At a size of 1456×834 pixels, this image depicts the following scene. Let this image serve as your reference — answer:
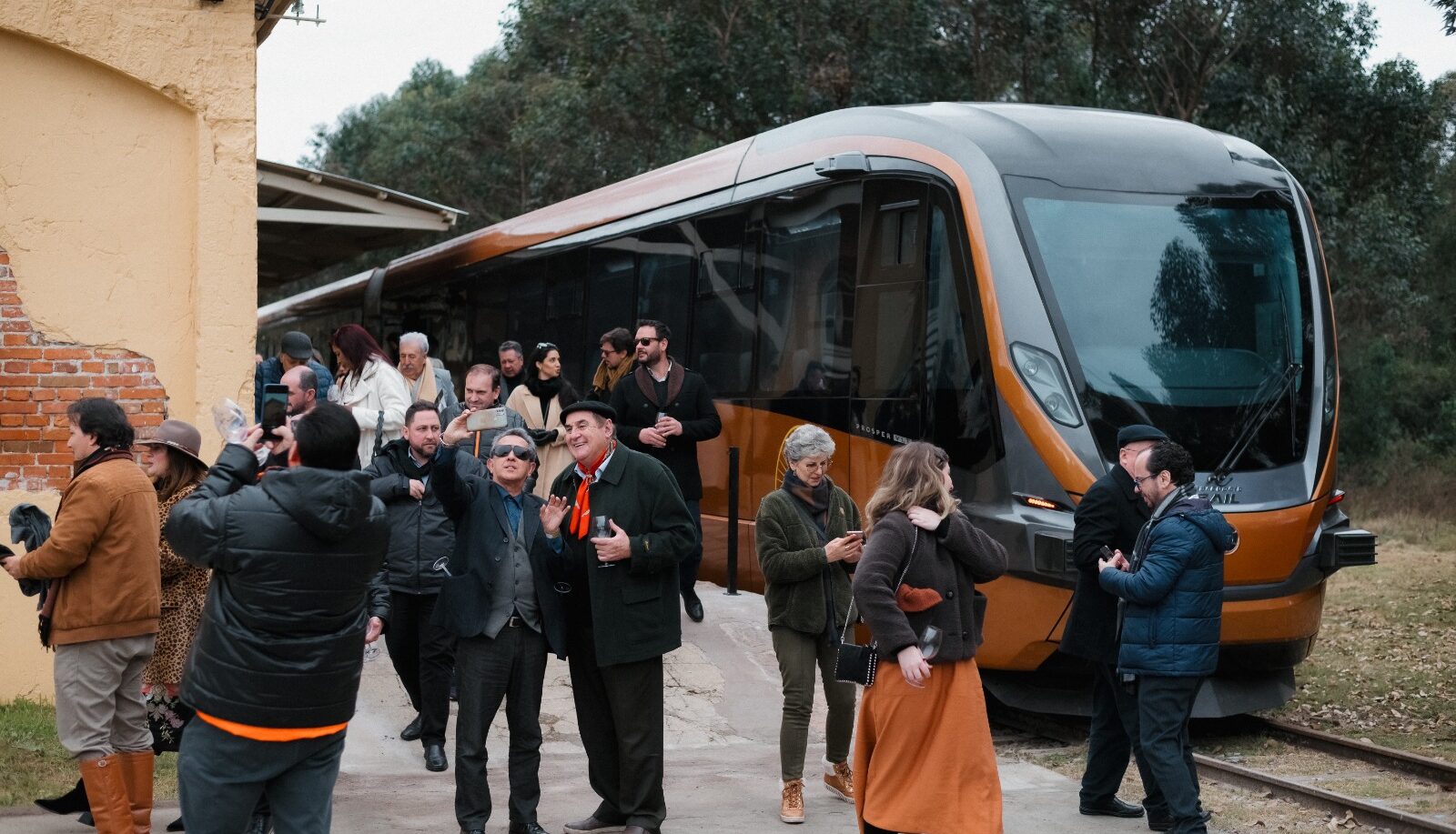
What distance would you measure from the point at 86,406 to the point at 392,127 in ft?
130

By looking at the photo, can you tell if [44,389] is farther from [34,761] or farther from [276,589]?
[276,589]

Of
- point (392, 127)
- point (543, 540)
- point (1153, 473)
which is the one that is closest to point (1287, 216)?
point (1153, 473)

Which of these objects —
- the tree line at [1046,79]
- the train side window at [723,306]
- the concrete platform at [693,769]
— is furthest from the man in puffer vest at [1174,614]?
the tree line at [1046,79]

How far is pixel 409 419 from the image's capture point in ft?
24.3

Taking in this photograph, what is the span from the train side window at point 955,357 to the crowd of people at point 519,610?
6.36 feet

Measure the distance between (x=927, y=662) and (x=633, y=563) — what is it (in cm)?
133

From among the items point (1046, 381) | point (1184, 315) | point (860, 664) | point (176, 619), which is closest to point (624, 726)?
point (860, 664)

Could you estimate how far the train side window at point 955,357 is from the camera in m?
9.23

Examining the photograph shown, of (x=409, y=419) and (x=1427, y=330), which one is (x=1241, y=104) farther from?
(x=409, y=419)

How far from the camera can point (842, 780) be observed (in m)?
7.50

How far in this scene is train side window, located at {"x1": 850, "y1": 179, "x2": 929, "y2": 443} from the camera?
984 cm

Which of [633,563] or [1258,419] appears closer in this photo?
[633,563]

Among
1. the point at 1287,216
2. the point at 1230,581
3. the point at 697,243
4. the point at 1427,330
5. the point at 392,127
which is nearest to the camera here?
the point at 1230,581

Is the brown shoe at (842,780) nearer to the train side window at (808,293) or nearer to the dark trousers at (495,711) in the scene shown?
the dark trousers at (495,711)
